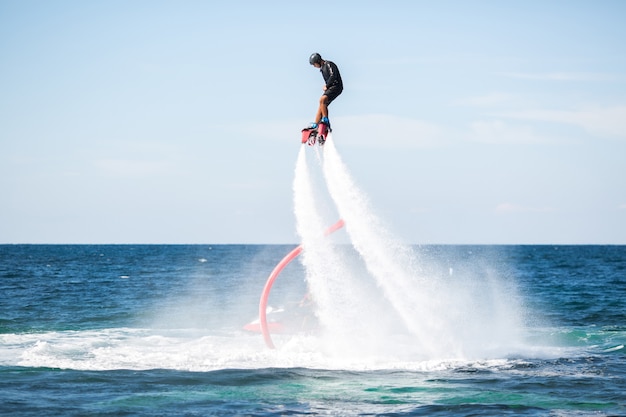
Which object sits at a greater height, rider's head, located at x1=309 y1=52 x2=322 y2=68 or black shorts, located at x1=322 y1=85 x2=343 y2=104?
rider's head, located at x1=309 y1=52 x2=322 y2=68

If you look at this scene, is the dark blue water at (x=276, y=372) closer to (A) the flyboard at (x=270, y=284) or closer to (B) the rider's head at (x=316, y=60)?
(A) the flyboard at (x=270, y=284)

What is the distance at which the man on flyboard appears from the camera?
23547 mm

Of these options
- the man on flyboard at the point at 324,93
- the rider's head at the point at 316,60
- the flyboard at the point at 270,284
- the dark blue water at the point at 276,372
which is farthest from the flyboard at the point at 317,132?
the dark blue water at the point at 276,372

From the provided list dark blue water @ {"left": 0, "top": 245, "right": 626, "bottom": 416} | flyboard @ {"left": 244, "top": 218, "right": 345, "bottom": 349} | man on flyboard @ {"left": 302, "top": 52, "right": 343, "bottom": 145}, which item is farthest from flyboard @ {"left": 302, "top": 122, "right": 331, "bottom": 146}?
dark blue water @ {"left": 0, "top": 245, "right": 626, "bottom": 416}

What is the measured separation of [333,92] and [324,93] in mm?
272

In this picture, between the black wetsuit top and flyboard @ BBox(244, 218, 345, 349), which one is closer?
the black wetsuit top

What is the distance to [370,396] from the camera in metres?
22.1

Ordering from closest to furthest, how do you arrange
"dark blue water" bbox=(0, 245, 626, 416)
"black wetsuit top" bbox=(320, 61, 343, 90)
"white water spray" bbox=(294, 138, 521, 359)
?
"dark blue water" bbox=(0, 245, 626, 416)
"black wetsuit top" bbox=(320, 61, 343, 90)
"white water spray" bbox=(294, 138, 521, 359)

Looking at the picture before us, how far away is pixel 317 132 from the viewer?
944 inches

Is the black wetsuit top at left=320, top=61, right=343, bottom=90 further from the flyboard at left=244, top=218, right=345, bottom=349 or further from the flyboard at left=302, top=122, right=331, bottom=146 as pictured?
the flyboard at left=244, top=218, right=345, bottom=349

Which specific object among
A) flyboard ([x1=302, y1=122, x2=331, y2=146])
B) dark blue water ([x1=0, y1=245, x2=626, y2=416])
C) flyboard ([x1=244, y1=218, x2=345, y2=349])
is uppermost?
flyboard ([x1=302, y1=122, x2=331, y2=146])

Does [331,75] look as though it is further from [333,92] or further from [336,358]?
[336,358]

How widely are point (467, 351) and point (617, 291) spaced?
132ft

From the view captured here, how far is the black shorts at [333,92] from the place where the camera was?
23547mm
